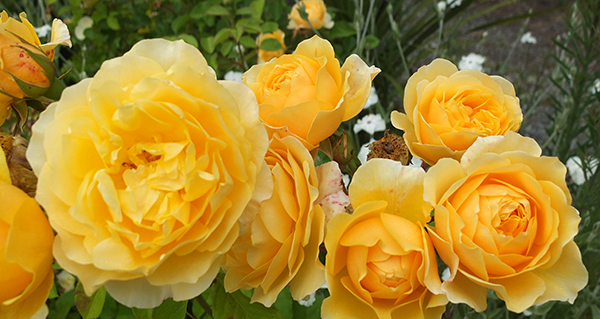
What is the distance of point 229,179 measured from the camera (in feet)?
1.05

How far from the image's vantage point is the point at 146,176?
355 millimetres

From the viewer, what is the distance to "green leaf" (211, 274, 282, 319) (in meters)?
0.48

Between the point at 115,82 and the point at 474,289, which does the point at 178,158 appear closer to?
the point at 115,82

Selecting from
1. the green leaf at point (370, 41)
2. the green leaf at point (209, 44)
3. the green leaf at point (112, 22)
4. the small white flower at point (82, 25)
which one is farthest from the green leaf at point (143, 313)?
the small white flower at point (82, 25)

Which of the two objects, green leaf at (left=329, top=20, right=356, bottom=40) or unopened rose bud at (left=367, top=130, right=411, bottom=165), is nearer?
unopened rose bud at (left=367, top=130, right=411, bottom=165)

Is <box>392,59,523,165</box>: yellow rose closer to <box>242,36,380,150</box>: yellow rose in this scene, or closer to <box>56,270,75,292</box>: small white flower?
<box>242,36,380,150</box>: yellow rose

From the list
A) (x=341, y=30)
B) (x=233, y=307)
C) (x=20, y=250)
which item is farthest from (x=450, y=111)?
(x=341, y=30)

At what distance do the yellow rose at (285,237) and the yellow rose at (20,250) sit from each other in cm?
16

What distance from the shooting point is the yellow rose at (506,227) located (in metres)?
0.38

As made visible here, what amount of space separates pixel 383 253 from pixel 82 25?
4.68 ft

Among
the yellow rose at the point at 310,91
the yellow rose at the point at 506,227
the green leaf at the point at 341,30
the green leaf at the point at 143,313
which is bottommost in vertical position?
the green leaf at the point at 341,30

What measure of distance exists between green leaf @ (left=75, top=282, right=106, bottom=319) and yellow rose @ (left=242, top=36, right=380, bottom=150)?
0.27 meters

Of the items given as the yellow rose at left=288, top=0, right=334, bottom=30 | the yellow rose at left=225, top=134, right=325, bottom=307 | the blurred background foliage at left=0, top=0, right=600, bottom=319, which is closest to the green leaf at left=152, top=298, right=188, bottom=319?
the blurred background foliage at left=0, top=0, right=600, bottom=319

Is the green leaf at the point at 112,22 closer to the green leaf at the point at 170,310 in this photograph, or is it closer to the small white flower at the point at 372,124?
the small white flower at the point at 372,124
